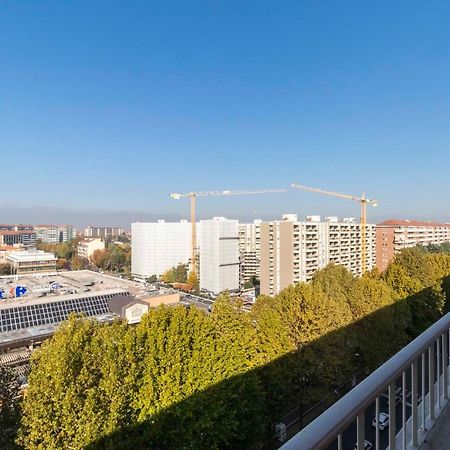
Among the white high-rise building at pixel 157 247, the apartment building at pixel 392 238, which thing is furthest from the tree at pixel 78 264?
the apartment building at pixel 392 238

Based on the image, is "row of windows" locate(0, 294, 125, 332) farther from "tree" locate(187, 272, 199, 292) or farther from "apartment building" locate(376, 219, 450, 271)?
"apartment building" locate(376, 219, 450, 271)

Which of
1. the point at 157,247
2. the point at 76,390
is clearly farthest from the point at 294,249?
the point at 157,247

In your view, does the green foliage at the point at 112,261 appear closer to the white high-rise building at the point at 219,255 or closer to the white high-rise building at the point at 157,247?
the white high-rise building at the point at 157,247

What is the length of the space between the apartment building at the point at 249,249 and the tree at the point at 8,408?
51267 mm

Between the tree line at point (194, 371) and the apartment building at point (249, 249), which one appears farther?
the apartment building at point (249, 249)

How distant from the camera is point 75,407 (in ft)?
22.8

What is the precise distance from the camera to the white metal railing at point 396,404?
1100 mm

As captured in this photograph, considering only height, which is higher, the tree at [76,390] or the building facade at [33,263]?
the tree at [76,390]

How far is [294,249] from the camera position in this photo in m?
38.4

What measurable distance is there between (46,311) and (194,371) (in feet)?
63.9

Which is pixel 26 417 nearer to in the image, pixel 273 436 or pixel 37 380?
pixel 37 380

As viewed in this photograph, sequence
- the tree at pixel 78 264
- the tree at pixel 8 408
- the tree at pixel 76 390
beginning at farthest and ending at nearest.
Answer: the tree at pixel 78 264
the tree at pixel 8 408
the tree at pixel 76 390

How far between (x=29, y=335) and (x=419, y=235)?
5716 cm

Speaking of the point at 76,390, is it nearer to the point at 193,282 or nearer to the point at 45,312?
the point at 45,312
